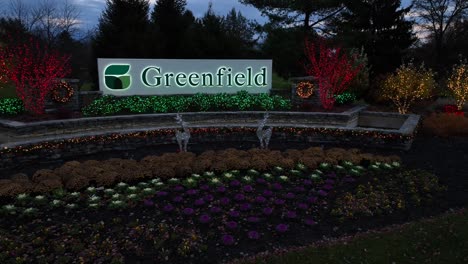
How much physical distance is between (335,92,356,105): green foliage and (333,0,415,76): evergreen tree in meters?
8.73

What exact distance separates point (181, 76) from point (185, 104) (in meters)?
1.75

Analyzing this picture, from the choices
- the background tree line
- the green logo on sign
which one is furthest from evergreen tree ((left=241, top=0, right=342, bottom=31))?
the green logo on sign

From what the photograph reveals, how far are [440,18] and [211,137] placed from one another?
37.5m

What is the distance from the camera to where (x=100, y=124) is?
567 inches

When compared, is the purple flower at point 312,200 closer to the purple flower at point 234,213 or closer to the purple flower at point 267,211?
the purple flower at point 267,211

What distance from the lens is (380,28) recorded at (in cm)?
2939

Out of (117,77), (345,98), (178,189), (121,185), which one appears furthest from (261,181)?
(345,98)

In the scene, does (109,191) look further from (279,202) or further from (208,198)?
(279,202)

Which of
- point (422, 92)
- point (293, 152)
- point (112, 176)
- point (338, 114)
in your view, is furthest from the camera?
point (422, 92)

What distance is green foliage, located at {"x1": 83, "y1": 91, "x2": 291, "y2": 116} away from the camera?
15.9 meters

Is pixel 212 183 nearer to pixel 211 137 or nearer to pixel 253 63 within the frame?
pixel 211 137

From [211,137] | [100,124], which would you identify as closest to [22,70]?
[100,124]

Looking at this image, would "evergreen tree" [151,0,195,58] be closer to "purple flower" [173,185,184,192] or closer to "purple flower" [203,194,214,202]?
"purple flower" [173,185,184,192]

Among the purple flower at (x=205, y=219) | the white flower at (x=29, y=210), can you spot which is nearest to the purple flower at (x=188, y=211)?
the purple flower at (x=205, y=219)
